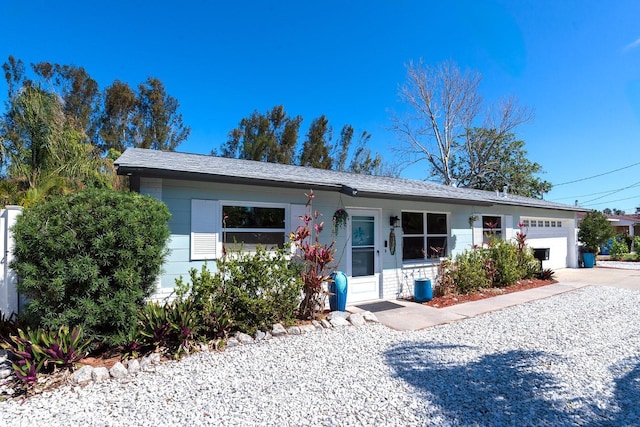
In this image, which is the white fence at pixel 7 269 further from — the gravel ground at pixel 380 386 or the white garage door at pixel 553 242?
the white garage door at pixel 553 242

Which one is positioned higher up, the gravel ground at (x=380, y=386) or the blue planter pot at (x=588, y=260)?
the blue planter pot at (x=588, y=260)

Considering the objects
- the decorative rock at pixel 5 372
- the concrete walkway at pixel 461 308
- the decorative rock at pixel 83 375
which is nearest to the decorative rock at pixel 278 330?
the concrete walkway at pixel 461 308

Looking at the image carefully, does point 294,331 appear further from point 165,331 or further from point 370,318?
point 165,331

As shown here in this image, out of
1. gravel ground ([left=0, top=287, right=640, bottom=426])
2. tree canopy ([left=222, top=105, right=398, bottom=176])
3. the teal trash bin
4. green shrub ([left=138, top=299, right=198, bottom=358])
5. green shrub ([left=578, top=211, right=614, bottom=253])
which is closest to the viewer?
gravel ground ([left=0, top=287, right=640, bottom=426])

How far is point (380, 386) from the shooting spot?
335 cm

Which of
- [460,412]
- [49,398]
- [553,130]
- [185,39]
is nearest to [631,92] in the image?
[553,130]

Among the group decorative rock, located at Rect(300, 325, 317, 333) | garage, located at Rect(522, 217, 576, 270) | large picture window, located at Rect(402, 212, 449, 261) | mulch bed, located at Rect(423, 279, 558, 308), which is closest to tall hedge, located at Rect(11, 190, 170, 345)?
decorative rock, located at Rect(300, 325, 317, 333)

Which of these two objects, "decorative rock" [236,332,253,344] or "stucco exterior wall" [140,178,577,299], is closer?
"decorative rock" [236,332,253,344]

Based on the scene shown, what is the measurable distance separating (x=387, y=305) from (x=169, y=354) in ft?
15.4

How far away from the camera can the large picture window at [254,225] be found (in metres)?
6.02

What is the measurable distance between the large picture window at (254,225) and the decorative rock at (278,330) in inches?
68.6

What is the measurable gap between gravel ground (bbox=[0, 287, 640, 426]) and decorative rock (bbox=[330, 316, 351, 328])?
414 mm

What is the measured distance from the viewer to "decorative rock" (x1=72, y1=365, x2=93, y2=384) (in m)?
3.42

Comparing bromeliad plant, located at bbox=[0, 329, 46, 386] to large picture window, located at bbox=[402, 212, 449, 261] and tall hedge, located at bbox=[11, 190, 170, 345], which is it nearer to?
tall hedge, located at bbox=[11, 190, 170, 345]
